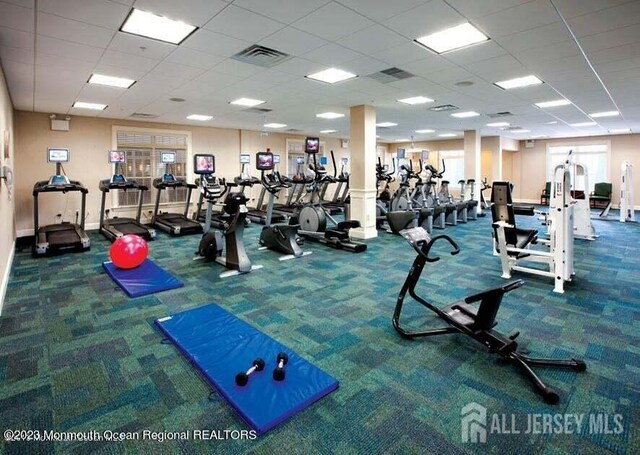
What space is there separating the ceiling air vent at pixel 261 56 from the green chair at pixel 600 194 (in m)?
13.0

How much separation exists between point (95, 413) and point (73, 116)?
850 centimetres

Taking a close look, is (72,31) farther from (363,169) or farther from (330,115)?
(330,115)

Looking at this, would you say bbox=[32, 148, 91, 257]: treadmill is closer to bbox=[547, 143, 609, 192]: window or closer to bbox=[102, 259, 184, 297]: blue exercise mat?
bbox=[102, 259, 184, 297]: blue exercise mat

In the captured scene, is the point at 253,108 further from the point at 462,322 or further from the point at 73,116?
the point at 462,322

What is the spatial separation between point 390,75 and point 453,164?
13.2 m

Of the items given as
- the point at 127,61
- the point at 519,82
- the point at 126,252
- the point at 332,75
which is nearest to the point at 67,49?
the point at 127,61

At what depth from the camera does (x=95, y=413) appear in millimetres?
2053

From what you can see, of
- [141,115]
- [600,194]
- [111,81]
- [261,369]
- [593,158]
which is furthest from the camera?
[593,158]

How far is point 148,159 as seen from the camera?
9.53 metres

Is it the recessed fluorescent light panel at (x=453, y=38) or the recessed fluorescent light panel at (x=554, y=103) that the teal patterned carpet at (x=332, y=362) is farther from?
the recessed fluorescent light panel at (x=554, y=103)

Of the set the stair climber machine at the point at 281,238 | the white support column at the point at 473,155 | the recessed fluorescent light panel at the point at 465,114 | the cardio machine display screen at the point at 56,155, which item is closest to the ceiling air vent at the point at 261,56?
the stair climber machine at the point at 281,238

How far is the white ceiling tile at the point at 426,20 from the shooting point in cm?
310

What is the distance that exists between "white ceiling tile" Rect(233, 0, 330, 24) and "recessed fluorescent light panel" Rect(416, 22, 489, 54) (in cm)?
138

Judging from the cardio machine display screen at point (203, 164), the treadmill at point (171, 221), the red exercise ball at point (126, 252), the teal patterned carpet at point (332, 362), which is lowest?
the teal patterned carpet at point (332, 362)
